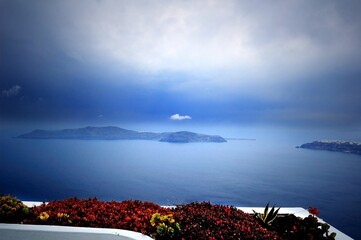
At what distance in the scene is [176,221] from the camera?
2990mm

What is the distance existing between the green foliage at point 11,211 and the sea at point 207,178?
21.7 metres

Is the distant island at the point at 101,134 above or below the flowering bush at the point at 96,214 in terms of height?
above

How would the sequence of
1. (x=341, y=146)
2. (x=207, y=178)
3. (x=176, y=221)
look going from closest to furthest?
1. (x=176, y=221)
2. (x=341, y=146)
3. (x=207, y=178)

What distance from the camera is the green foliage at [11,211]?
302cm

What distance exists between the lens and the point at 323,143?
3212 cm

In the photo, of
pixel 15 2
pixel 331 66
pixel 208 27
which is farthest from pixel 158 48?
pixel 331 66

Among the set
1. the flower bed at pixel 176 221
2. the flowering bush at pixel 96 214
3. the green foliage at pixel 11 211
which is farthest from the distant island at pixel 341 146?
the green foliage at pixel 11 211

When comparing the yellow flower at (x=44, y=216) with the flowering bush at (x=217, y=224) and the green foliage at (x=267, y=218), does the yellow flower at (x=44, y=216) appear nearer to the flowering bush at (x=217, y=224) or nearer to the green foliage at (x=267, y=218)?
the flowering bush at (x=217, y=224)

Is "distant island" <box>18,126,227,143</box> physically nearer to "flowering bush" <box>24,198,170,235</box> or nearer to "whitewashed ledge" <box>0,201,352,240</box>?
"flowering bush" <box>24,198,170,235</box>

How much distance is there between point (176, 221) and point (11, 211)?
1986 millimetres

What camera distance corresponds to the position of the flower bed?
2.71 metres

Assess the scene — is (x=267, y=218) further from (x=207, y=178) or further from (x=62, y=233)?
(x=207, y=178)

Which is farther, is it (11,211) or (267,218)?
(267,218)

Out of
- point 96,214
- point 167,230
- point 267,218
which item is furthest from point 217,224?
point 96,214
